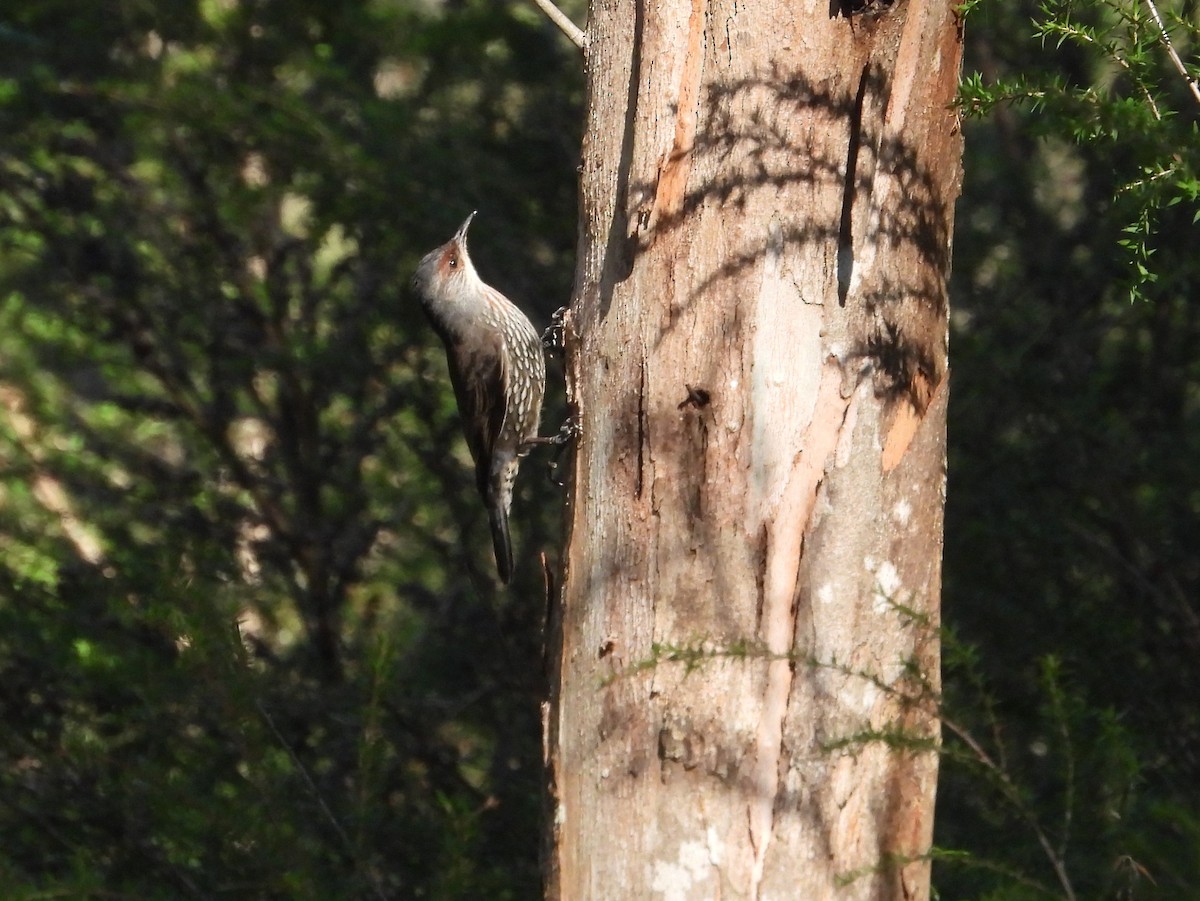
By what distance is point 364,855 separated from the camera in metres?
3.94

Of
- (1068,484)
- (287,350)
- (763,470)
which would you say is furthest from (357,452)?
(763,470)

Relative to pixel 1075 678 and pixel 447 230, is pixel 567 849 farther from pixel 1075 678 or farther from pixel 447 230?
pixel 447 230

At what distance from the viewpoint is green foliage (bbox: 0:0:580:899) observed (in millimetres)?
5227

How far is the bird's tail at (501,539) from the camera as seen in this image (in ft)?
16.4

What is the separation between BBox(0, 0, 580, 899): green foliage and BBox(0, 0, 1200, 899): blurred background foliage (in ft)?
0.07

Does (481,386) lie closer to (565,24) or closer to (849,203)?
(565,24)

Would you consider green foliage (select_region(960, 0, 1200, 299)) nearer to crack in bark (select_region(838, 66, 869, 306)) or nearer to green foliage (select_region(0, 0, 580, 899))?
crack in bark (select_region(838, 66, 869, 306))

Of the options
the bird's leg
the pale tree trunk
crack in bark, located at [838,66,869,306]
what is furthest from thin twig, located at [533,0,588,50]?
the bird's leg

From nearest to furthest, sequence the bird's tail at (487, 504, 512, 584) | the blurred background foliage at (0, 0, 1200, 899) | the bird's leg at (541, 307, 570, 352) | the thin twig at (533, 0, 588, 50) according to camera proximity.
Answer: the thin twig at (533, 0, 588, 50), the bird's leg at (541, 307, 570, 352), the blurred background foliage at (0, 0, 1200, 899), the bird's tail at (487, 504, 512, 584)

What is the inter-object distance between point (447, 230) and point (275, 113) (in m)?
0.81

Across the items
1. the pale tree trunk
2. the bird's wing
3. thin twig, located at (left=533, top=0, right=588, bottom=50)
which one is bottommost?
the pale tree trunk

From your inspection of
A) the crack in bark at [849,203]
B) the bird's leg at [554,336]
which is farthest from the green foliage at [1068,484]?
the bird's leg at [554,336]

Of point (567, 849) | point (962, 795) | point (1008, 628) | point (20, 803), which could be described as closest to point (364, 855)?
point (20, 803)

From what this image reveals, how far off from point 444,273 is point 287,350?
56.7 inches
